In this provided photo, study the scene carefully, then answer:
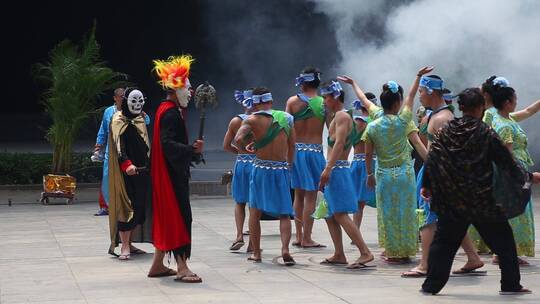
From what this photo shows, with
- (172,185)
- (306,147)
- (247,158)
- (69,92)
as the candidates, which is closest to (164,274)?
(172,185)

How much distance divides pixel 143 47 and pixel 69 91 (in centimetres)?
1327

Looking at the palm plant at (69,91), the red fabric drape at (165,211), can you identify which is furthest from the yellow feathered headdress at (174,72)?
the palm plant at (69,91)

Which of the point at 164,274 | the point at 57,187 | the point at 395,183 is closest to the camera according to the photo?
the point at 164,274

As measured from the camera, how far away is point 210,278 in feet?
30.3

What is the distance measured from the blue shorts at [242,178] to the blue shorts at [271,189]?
4.23ft

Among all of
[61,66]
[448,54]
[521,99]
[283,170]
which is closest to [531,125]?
[521,99]

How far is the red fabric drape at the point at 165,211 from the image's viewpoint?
8.96 meters

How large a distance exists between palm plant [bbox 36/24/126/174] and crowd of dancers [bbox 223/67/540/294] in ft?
20.6

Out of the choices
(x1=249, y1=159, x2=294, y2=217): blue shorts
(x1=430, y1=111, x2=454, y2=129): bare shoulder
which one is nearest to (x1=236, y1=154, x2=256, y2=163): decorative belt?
(x1=249, y1=159, x2=294, y2=217): blue shorts

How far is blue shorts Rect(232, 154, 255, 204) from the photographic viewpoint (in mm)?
11289

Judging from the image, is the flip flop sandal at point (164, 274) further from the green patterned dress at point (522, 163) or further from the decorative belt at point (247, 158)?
the green patterned dress at point (522, 163)

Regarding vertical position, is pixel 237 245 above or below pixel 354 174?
below

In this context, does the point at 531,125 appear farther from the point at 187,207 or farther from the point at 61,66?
the point at 187,207

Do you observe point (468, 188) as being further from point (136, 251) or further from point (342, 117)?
point (136, 251)
